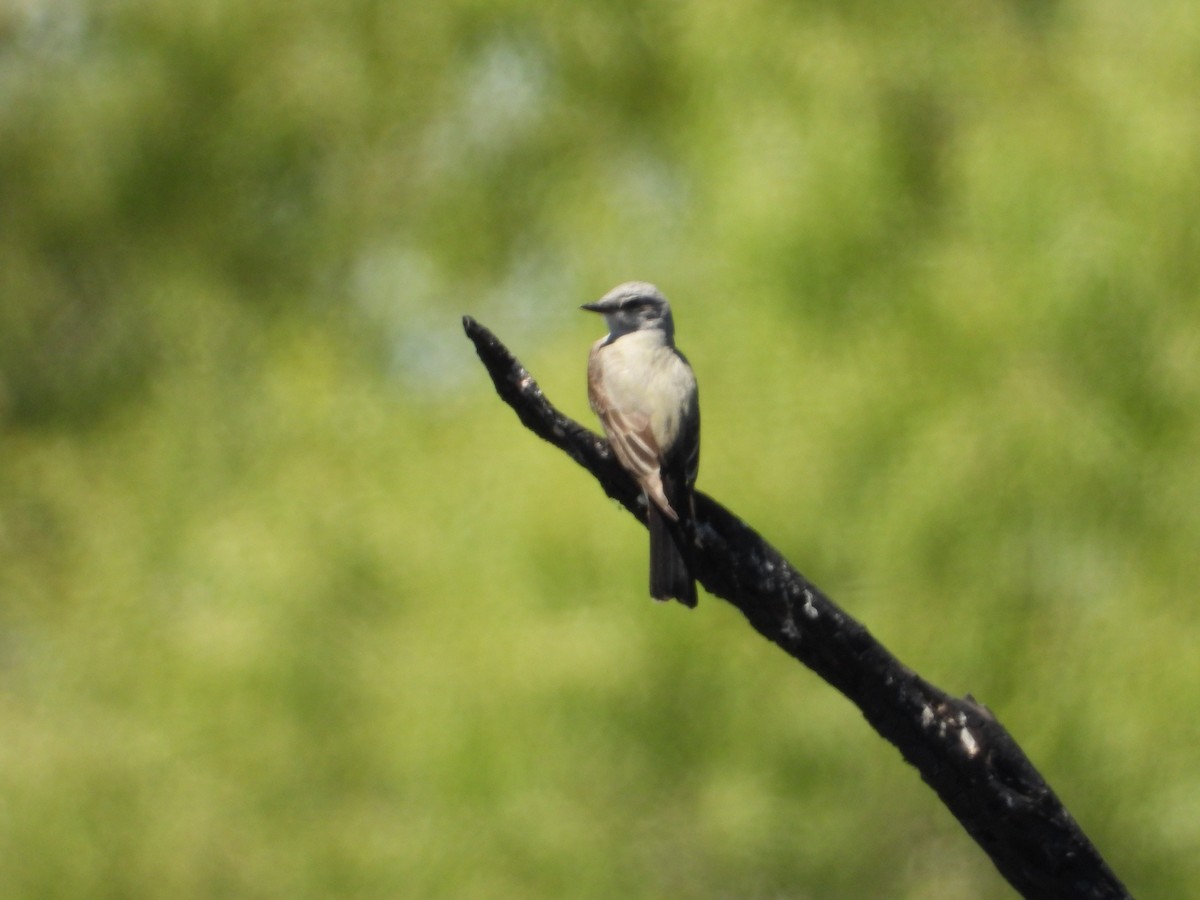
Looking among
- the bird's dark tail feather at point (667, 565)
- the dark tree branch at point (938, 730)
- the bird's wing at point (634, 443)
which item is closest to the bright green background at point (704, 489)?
the bird's wing at point (634, 443)

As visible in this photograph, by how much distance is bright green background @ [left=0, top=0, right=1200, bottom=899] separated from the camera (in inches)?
248

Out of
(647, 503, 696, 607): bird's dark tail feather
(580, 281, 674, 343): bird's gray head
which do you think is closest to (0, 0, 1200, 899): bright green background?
(580, 281, 674, 343): bird's gray head

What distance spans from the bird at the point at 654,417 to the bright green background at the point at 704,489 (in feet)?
4.48

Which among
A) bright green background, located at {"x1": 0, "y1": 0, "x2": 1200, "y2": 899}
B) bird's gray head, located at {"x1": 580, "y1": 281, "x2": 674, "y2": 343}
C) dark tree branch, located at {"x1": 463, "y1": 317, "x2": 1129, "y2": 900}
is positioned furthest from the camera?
bright green background, located at {"x1": 0, "y1": 0, "x2": 1200, "y2": 899}

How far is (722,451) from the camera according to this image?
21.2 ft

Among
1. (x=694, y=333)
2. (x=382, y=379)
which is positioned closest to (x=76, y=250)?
(x=382, y=379)

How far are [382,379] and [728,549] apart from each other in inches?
214

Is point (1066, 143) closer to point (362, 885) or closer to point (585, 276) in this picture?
point (585, 276)

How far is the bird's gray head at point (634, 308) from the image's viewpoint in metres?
5.05

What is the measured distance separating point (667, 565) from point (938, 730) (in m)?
0.83

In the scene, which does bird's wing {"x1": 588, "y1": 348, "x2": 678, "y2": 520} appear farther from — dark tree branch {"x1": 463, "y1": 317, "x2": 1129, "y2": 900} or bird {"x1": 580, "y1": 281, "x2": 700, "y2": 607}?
dark tree branch {"x1": 463, "y1": 317, "x2": 1129, "y2": 900}

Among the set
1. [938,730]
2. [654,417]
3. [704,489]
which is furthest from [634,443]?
[704,489]

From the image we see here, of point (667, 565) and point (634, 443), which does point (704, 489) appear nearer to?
point (634, 443)

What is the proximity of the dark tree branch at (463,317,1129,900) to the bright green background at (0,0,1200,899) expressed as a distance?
333 centimetres
